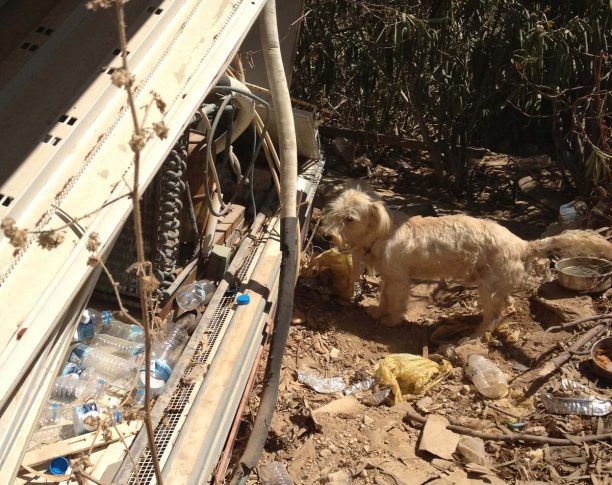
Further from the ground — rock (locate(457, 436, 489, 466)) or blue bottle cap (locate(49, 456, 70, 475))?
rock (locate(457, 436, 489, 466))

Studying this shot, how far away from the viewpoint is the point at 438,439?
186 inches

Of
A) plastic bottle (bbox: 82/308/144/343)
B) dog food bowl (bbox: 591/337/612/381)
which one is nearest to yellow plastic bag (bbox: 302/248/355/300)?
dog food bowl (bbox: 591/337/612/381)

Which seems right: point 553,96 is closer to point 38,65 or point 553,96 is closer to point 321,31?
point 321,31

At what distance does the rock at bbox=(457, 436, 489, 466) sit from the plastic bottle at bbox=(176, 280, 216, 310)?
205cm

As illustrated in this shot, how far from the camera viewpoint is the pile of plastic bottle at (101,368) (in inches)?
135

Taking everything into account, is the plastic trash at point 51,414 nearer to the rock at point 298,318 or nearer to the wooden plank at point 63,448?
the wooden plank at point 63,448

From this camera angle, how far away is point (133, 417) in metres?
2.11

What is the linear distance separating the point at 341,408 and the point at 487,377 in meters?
1.22

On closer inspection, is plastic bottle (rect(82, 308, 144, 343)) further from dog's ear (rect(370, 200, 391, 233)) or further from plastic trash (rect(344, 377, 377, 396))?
dog's ear (rect(370, 200, 391, 233))

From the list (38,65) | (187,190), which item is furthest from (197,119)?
(38,65)

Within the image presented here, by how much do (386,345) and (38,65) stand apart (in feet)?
12.9

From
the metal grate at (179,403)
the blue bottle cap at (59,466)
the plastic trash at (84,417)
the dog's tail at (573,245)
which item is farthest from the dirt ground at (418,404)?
the blue bottle cap at (59,466)

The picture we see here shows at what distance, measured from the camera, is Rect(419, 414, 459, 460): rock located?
15.2ft

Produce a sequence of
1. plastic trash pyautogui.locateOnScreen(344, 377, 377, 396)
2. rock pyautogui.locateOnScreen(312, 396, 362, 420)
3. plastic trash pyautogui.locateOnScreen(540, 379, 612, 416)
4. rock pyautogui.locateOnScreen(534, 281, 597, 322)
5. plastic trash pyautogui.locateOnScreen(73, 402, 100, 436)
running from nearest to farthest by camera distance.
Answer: plastic trash pyautogui.locateOnScreen(73, 402, 100, 436) < plastic trash pyautogui.locateOnScreen(540, 379, 612, 416) < rock pyautogui.locateOnScreen(312, 396, 362, 420) < plastic trash pyautogui.locateOnScreen(344, 377, 377, 396) < rock pyautogui.locateOnScreen(534, 281, 597, 322)
